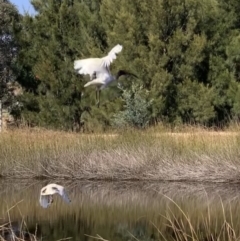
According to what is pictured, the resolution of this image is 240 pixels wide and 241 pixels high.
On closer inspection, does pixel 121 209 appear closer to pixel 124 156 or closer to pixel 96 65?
pixel 96 65

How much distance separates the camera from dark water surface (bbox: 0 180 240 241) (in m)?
7.84

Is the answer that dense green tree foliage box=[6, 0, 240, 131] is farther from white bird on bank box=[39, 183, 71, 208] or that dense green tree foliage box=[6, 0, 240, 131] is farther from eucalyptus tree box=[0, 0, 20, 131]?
white bird on bank box=[39, 183, 71, 208]

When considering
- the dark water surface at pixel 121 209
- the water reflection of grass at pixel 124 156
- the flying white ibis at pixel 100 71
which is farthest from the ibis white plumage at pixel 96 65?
the water reflection of grass at pixel 124 156

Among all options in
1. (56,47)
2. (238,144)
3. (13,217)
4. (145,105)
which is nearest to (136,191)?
(238,144)

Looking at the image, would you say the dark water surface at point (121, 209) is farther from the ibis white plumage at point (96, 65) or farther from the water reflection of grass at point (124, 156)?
the ibis white plumage at point (96, 65)

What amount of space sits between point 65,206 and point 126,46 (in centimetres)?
912

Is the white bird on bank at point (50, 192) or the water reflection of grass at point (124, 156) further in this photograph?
the water reflection of grass at point (124, 156)

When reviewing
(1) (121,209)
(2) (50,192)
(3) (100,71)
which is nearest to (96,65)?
(3) (100,71)

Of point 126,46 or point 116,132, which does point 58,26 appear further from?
point 116,132

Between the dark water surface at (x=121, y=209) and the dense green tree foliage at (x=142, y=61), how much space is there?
5736 millimetres

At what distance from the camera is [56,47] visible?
19.5 m

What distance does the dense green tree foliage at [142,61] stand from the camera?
17781 mm

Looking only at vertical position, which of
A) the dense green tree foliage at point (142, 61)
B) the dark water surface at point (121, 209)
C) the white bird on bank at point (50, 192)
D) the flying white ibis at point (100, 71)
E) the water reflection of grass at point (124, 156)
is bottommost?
the dark water surface at point (121, 209)

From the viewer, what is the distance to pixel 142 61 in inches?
704
